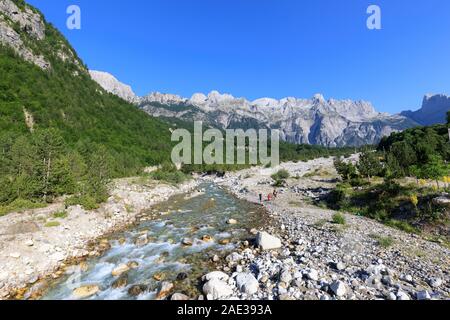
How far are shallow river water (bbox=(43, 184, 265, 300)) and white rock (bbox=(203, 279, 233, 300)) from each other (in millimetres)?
828

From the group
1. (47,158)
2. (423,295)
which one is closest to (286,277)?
(423,295)

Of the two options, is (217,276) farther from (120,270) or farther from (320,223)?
(320,223)

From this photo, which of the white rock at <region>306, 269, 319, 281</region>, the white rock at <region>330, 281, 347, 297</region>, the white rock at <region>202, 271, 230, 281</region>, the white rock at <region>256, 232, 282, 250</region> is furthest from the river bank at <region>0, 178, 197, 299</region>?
the white rock at <region>330, 281, 347, 297</region>

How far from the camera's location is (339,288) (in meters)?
10.3

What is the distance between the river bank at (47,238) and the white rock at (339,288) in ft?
47.0

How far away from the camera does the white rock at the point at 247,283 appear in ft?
36.4

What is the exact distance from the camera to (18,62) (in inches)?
3438

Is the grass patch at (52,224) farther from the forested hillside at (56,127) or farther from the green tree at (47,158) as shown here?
the green tree at (47,158)

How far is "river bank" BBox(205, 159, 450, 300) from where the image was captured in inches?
416

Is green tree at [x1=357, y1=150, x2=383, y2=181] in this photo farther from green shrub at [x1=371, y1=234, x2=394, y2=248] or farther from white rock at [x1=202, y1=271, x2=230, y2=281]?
white rock at [x1=202, y1=271, x2=230, y2=281]

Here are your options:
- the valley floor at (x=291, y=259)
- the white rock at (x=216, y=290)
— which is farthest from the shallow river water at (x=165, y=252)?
the valley floor at (x=291, y=259)

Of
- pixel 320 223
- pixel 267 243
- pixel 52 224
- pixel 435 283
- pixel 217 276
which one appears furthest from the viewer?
pixel 320 223

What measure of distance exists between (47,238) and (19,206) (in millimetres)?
10838
